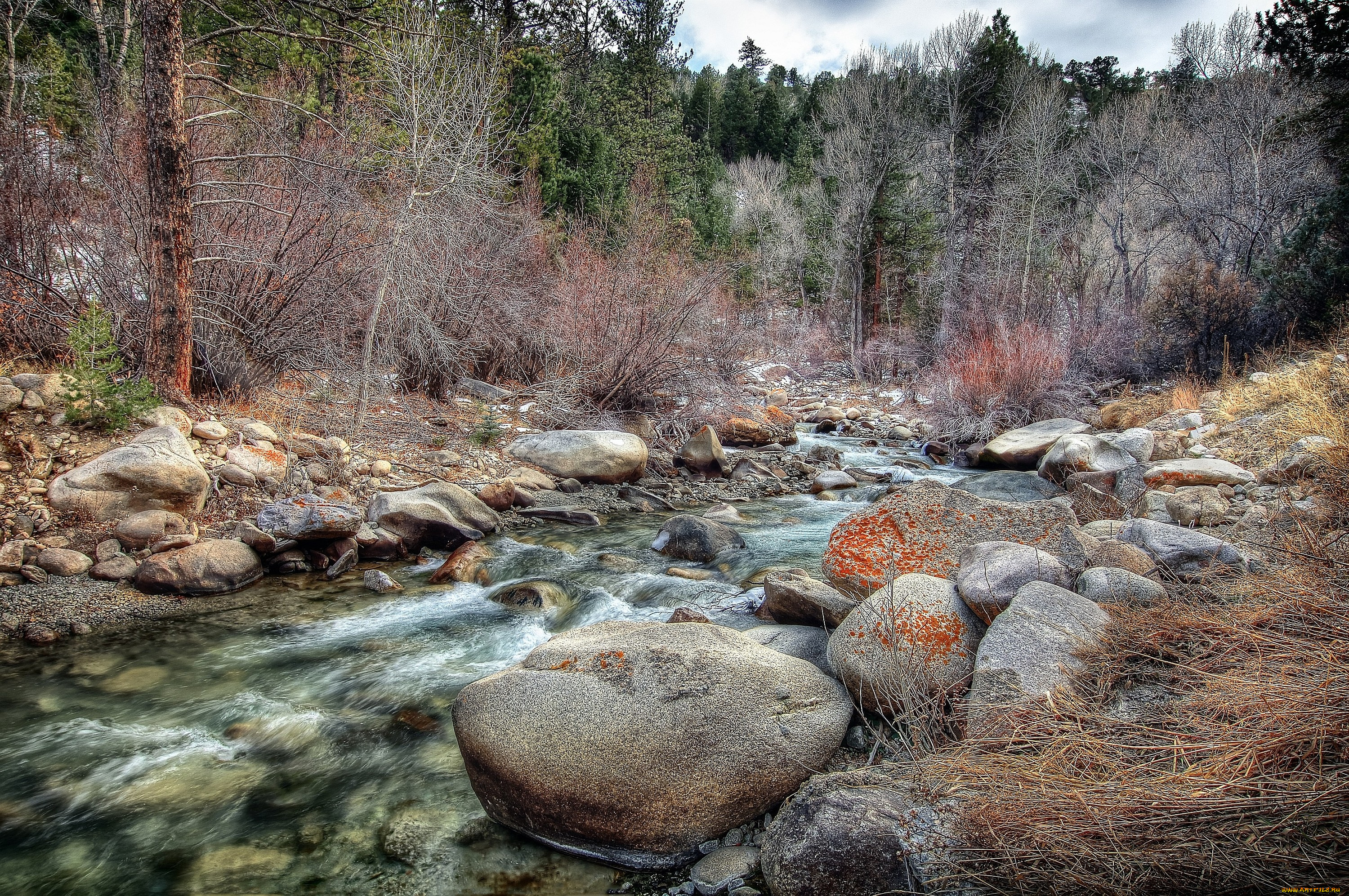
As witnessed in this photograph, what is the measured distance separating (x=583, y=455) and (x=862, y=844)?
288 inches

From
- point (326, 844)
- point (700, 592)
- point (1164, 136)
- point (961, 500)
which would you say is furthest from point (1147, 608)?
point (1164, 136)

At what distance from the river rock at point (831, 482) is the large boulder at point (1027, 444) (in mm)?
2471

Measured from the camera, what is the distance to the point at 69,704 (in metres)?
3.95

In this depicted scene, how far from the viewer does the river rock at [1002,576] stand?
349 centimetres

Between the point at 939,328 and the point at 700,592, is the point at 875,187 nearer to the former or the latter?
the point at 939,328

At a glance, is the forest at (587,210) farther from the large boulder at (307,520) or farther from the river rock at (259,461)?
the large boulder at (307,520)

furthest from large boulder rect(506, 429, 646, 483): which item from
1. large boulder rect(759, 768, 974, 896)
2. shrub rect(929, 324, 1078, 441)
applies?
large boulder rect(759, 768, 974, 896)

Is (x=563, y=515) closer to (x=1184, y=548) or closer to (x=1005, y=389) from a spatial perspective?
(x=1184, y=548)

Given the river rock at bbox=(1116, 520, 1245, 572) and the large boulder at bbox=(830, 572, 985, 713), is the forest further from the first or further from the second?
the river rock at bbox=(1116, 520, 1245, 572)

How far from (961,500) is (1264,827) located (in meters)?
3.00

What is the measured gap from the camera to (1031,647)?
3.04 meters

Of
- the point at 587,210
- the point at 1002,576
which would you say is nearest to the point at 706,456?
the point at 1002,576

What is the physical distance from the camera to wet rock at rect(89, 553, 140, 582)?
5223 millimetres

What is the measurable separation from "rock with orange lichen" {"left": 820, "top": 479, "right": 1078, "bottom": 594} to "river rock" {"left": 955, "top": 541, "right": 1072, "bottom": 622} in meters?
0.52
